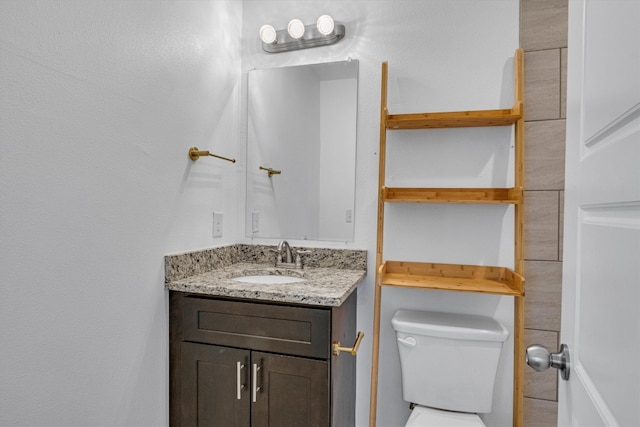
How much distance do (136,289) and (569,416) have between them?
1270 millimetres

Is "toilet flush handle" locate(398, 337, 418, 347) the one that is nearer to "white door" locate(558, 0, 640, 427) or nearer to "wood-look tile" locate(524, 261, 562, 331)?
"wood-look tile" locate(524, 261, 562, 331)

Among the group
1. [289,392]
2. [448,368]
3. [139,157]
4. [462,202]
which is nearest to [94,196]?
[139,157]

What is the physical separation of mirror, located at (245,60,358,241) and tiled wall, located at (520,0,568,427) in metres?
0.78

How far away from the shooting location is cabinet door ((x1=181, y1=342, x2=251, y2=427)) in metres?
1.34

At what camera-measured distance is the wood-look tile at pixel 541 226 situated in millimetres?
1521

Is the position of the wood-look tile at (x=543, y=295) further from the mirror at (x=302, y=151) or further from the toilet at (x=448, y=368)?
the mirror at (x=302, y=151)

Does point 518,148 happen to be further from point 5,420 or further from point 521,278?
point 5,420

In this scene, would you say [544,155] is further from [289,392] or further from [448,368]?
[289,392]

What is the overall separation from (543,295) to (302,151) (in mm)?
1297

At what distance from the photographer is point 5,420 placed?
88cm

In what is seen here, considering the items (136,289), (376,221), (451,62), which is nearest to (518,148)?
(451,62)

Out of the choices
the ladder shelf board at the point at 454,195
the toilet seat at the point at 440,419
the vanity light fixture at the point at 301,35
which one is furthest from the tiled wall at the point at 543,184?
the vanity light fixture at the point at 301,35

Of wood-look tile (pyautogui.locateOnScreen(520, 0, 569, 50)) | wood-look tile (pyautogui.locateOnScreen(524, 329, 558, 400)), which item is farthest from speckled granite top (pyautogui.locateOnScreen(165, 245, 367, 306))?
wood-look tile (pyautogui.locateOnScreen(520, 0, 569, 50))

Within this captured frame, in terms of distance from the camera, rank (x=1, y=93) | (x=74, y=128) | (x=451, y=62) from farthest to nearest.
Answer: (x=451, y=62) < (x=74, y=128) < (x=1, y=93)
